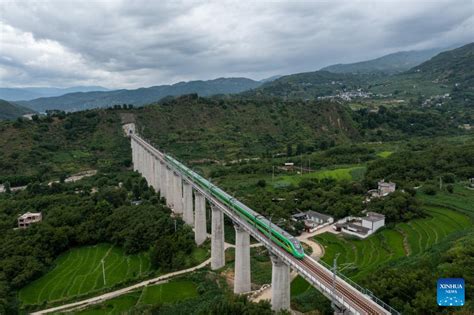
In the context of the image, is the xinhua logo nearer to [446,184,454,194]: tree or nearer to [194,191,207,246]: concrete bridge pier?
[194,191,207,246]: concrete bridge pier

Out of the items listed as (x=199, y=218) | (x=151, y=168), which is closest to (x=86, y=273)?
(x=199, y=218)

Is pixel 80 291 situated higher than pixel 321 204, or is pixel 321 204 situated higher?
pixel 321 204

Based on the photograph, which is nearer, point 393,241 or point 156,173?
point 393,241

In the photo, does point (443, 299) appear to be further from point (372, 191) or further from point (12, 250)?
point (12, 250)

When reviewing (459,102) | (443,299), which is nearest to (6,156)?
(443,299)

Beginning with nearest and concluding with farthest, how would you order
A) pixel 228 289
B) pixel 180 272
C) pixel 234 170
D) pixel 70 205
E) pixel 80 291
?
pixel 228 289
pixel 80 291
pixel 180 272
pixel 70 205
pixel 234 170

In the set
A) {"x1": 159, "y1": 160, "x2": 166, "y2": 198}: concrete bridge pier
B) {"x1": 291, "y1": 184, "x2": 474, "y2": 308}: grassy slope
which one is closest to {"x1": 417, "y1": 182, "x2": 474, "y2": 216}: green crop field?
{"x1": 291, "y1": 184, "x2": 474, "y2": 308}: grassy slope

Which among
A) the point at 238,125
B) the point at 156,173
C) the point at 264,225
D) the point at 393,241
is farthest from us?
the point at 238,125

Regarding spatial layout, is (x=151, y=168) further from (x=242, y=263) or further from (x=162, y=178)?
(x=242, y=263)
